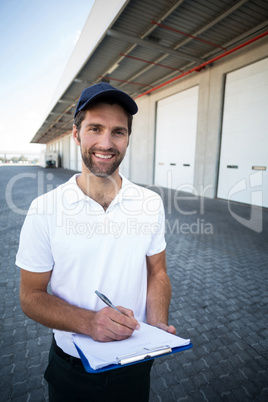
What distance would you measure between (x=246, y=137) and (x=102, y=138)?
8.05 meters

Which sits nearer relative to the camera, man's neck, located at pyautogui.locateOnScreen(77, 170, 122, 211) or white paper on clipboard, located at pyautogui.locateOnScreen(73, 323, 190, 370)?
white paper on clipboard, located at pyautogui.locateOnScreen(73, 323, 190, 370)

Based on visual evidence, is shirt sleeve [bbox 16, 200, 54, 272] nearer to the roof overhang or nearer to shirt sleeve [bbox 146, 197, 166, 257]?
shirt sleeve [bbox 146, 197, 166, 257]

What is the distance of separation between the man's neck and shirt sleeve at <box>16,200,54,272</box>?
286 millimetres

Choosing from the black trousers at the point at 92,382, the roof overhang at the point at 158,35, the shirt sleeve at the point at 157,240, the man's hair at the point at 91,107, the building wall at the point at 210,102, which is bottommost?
the black trousers at the point at 92,382

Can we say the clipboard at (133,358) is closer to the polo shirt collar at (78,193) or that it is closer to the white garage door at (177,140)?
the polo shirt collar at (78,193)

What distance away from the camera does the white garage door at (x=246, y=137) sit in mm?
7437

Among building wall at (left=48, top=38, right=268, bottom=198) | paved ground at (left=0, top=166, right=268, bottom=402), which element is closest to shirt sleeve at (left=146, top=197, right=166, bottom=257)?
paved ground at (left=0, top=166, right=268, bottom=402)

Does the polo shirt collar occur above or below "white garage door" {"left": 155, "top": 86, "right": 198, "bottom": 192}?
below

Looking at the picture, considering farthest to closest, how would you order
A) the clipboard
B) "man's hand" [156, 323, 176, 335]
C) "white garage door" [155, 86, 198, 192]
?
"white garage door" [155, 86, 198, 192] < "man's hand" [156, 323, 176, 335] < the clipboard

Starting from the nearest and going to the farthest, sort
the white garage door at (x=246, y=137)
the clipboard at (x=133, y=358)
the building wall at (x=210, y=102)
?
1. the clipboard at (x=133, y=358)
2. the white garage door at (x=246, y=137)
3. the building wall at (x=210, y=102)

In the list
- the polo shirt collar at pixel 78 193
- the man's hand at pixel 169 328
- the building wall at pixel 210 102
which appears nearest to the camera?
the man's hand at pixel 169 328

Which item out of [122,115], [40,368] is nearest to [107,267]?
[122,115]

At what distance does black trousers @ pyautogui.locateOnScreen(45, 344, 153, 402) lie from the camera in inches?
42.8

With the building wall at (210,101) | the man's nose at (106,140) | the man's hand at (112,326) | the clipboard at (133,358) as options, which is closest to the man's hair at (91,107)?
the man's nose at (106,140)
